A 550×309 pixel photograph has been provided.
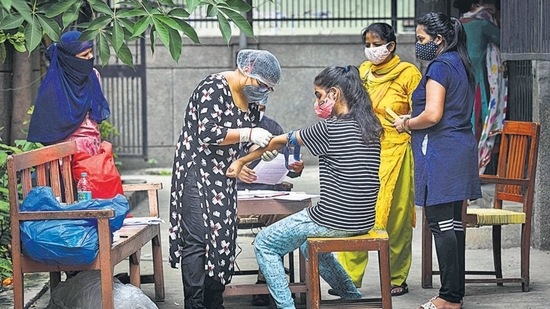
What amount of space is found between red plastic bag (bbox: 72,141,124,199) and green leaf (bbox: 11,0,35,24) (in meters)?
2.81

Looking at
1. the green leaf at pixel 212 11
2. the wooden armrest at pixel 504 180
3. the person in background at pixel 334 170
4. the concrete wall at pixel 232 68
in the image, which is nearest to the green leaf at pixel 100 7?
the green leaf at pixel 212 11

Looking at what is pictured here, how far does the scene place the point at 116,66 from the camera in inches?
589

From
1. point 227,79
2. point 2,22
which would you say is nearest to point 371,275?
point 227,79

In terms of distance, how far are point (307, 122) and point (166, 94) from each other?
192cm

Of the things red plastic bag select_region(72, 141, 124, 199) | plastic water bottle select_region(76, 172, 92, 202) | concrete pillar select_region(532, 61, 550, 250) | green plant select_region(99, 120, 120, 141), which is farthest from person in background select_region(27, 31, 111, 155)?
green plant select_region(99, 120, 120, 141)

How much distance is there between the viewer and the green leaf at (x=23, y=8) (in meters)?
4.50

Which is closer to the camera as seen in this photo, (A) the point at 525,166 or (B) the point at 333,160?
(B) the point at 333,160

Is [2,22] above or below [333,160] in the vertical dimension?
above

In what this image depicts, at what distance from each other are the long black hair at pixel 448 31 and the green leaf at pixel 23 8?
117 inches

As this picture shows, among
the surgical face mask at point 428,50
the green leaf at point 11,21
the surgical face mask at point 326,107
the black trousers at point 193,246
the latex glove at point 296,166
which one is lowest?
the black trousers at point 193,246

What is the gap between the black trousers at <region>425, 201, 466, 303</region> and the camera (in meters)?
6.95

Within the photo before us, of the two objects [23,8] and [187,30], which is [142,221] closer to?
[187,30]

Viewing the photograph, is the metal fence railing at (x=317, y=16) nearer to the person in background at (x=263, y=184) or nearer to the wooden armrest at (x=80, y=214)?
the person in background at (x=263, y=184)

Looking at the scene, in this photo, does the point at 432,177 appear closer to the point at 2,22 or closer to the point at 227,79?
the point at 227,79
